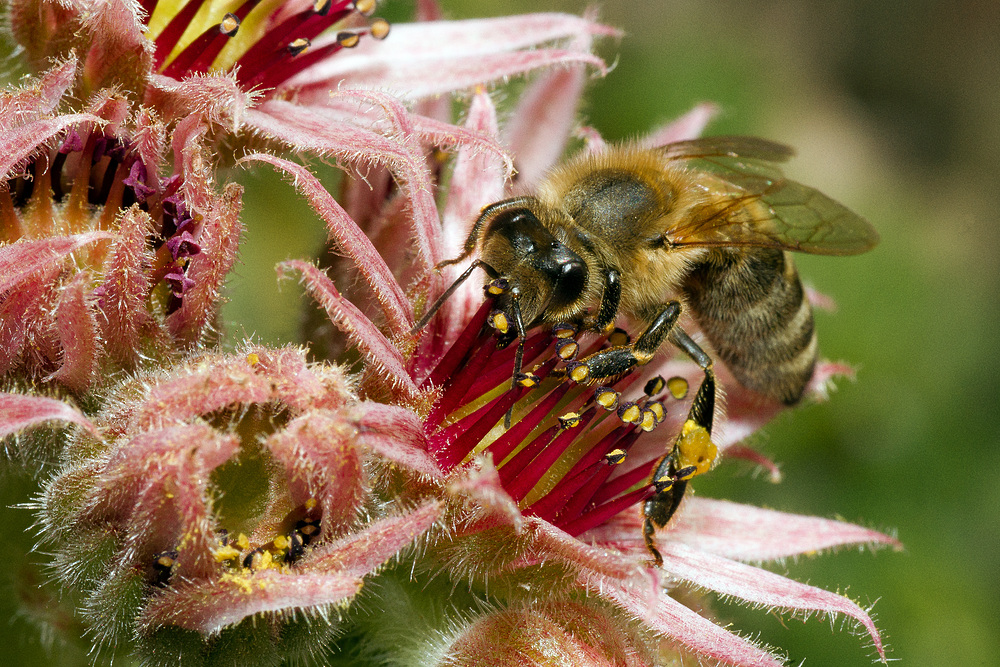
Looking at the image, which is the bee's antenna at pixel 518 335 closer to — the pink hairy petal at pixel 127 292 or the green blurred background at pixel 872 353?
the pink hairy petal at pixel 127 292

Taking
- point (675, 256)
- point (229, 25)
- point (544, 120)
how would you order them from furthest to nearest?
point (544, 120), point (675, 256), point (229, 25)

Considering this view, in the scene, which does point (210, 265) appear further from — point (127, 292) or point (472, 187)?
point (472, 187)

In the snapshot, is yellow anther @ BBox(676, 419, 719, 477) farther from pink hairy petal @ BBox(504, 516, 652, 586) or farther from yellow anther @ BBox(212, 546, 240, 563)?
yellow anther @ BBox(212, 546, 240, 563)

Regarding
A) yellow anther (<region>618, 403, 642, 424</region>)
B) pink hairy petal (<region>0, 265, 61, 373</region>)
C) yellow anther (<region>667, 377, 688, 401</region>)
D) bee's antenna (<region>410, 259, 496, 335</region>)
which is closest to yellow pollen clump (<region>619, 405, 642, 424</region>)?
yellow anther (<region>618, 403, 642, 424</region>)

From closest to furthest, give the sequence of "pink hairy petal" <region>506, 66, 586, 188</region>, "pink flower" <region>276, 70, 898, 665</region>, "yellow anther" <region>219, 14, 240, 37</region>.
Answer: "pink flower" <region>276, 70, 898, 665</region> < "yellow anther" <region>219, 14, 240, 37</region> < "pink hairy petal" <region>506, 66, 586, 188</region>

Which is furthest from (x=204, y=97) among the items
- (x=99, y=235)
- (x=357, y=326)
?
(x=357, y=326)

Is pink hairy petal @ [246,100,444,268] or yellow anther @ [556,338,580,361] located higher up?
pink hairy petal @ [246,100,444,268]

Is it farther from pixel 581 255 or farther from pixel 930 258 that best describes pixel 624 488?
pixel 930 258

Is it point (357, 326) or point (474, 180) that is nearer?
point (357, 326)
